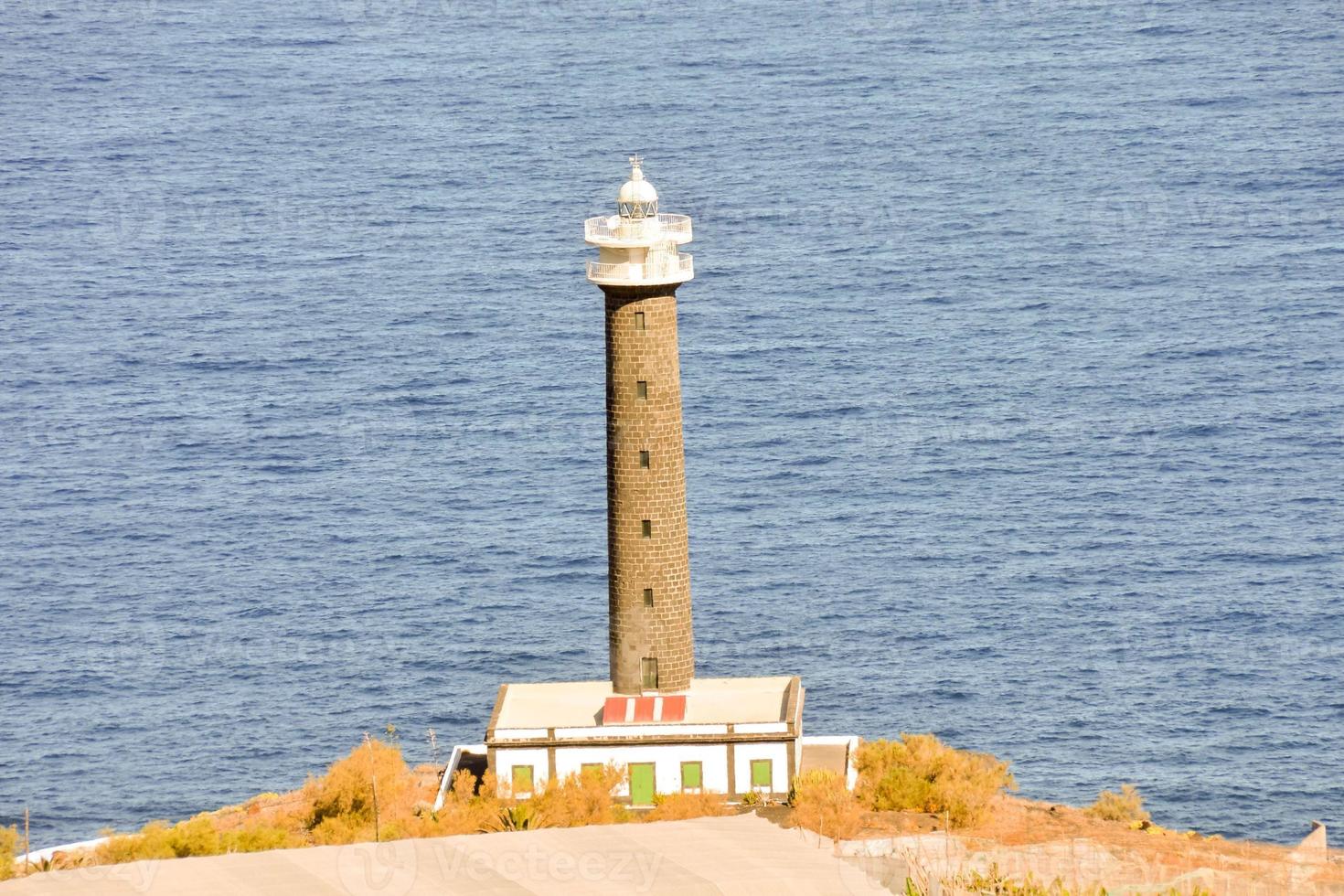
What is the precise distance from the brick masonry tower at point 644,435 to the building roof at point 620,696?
5.85ft

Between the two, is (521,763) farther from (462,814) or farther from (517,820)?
(517,820)

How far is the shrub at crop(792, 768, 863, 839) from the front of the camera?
79000 millimetres

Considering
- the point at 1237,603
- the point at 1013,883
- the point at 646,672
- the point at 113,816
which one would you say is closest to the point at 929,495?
the point at 1237,603

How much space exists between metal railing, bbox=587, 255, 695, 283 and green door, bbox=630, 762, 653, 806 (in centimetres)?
1694

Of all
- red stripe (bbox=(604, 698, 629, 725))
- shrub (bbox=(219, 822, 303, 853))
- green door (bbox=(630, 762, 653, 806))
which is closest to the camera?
shrub (bbox=(219, 822, 303, 853))

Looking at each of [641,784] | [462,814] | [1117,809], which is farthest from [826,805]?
[1117,809]

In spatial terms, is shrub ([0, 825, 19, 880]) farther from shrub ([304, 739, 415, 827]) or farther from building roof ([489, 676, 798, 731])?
building roof ([489, 676, 798, 731])

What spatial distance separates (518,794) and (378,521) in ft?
277

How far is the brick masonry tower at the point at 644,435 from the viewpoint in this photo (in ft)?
265

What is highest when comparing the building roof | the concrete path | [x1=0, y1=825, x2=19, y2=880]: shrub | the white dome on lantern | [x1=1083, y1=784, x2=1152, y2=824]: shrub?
the white dome on lantern

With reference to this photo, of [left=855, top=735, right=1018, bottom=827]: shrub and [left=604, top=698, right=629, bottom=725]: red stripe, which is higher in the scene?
[left=604, top=698, right=629, bottom=725]: red stripe

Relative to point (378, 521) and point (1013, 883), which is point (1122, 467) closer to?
point (378, 521)

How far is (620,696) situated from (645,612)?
351cm

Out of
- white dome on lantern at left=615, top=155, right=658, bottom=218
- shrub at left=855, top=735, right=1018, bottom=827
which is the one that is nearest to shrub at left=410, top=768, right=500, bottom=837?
shrub at left=855, top=735, right=1018, bottom=827
